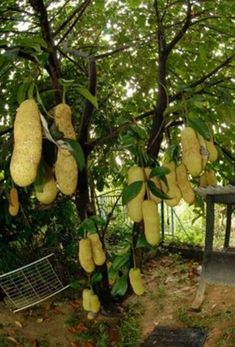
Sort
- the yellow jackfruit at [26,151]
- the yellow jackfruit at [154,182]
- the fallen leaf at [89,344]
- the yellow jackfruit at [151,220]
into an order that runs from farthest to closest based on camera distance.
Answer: the fallen leaf at [89,344] → the yellow jackfruit at [154,182] → the yellow jackfruit at [151,220] → the yellow jackfruit at [26,151]

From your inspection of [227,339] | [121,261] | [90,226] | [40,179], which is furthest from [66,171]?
[227,339]

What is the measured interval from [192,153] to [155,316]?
2.30m

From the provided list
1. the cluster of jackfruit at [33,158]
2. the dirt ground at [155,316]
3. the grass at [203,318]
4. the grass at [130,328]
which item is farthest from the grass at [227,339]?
the cluster of jackfruit at [33,158]

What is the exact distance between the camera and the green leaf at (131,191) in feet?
4.86

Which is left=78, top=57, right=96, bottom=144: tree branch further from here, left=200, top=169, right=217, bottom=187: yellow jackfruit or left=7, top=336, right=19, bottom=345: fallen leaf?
left=7, top=336, right=19, bottom=345: fallen leaf

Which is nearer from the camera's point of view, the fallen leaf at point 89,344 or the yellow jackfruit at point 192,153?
the yellow jackfruit at point 192,153

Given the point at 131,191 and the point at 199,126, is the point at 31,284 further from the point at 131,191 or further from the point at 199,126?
the point at 199,126

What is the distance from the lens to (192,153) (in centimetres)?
146

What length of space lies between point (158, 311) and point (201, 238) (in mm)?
1856

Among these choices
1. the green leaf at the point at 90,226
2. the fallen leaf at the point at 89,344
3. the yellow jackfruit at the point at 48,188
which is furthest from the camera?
the fallen leaf at the point at 89,344

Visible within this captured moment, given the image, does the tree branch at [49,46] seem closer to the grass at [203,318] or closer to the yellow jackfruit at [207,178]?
the yellow jackfruit at [207,178]

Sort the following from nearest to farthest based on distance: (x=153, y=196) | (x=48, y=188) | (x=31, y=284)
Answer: (x=48, y=188), (x=153, y=196), (x=31, y=284)

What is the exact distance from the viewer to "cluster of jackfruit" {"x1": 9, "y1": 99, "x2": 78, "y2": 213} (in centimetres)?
97

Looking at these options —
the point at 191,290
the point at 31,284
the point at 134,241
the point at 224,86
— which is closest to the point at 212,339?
the point at 191,290
